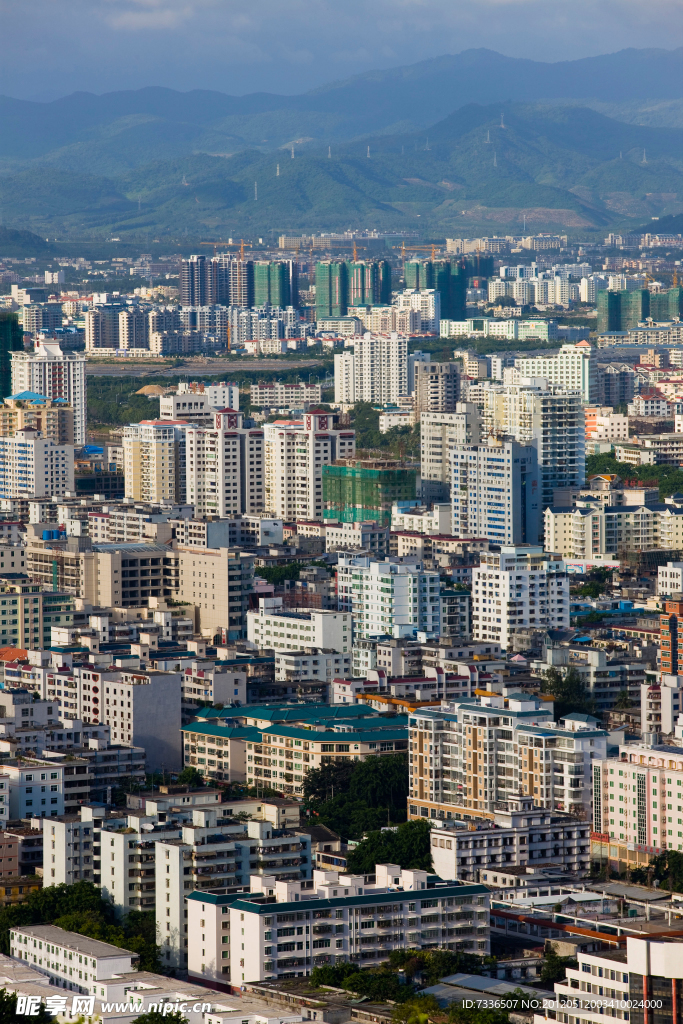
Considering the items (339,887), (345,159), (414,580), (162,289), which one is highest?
(345,159)

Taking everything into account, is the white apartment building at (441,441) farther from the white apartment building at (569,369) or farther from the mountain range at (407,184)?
the mountain range at (407,184)

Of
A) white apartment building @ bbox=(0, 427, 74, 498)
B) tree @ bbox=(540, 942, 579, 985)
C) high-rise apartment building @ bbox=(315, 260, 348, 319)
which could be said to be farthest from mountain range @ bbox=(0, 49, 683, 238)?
tree @ bbox=(540, 942, 579, 985)

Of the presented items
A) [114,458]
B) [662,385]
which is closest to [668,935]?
[114,458]

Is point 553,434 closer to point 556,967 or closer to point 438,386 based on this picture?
point 438,386

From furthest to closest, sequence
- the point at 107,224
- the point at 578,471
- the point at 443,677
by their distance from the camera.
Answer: the point at 107,224 → the point at 578,471 → the point at 443,677

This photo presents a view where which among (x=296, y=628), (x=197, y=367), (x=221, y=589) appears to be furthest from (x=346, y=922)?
(x=197, y=367)

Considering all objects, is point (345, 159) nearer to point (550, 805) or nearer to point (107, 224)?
point (107, 224)

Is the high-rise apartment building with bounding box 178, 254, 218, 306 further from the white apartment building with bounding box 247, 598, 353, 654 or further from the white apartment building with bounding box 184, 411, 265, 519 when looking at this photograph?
the white apartment building with bounding box 247, 598, 353, 654

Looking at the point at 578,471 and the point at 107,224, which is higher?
the point at 107,224
